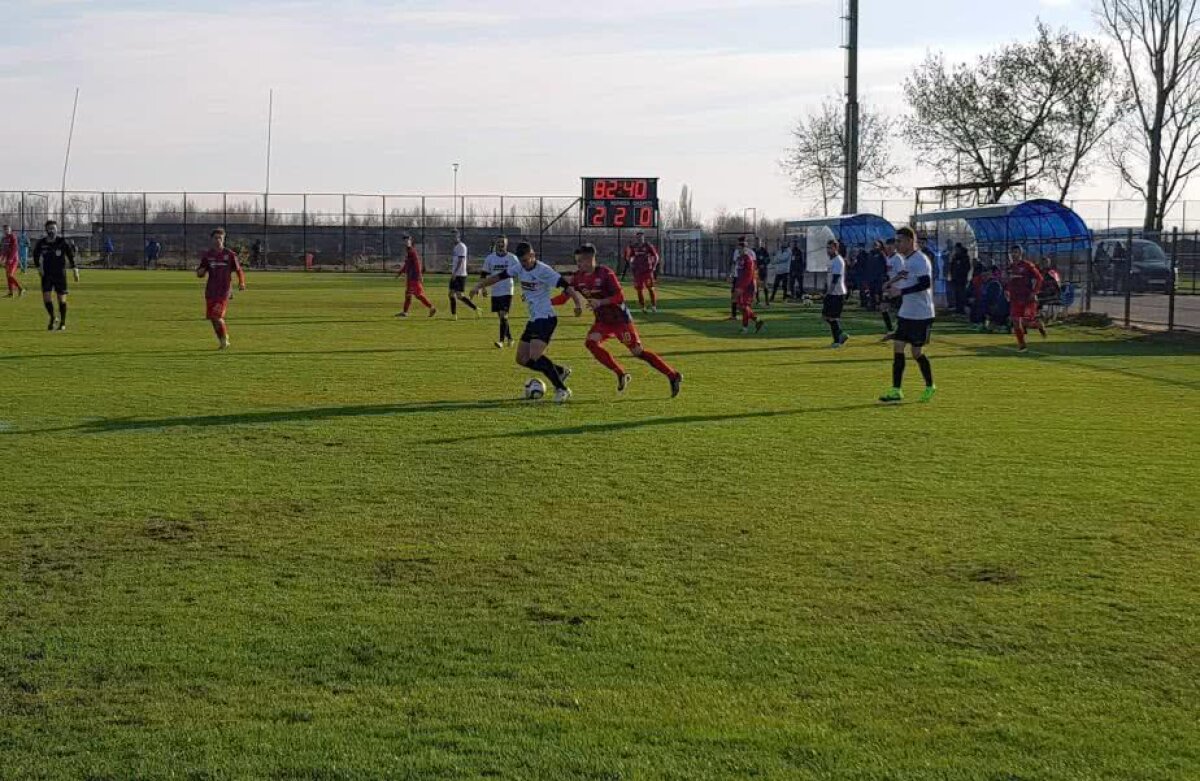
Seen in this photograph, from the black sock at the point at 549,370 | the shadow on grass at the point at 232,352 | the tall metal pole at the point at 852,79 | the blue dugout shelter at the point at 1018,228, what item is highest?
the tall metal pole at the point at 852,79

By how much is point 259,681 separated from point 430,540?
9.27 feet

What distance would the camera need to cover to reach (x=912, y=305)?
16109 millimetres

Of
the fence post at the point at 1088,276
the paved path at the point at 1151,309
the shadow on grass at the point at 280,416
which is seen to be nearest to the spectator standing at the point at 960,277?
the fence post at the point at 1088,276

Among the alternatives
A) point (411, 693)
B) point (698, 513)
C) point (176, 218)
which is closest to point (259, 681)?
point (411, 693)

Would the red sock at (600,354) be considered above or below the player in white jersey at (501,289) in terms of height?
below

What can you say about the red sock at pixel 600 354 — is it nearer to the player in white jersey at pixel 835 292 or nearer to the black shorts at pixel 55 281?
the player in white jersey at pixel 835 292

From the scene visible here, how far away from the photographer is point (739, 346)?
25453 millimetres

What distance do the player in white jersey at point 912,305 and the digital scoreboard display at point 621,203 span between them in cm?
4114

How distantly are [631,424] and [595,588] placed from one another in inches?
259

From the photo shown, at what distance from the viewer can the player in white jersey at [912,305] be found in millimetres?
15961

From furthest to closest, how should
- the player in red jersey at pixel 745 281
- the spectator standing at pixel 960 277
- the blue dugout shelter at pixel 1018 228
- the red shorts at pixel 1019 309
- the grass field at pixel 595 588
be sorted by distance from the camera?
the blue dugout shelter at pixel 1018 228
the spectator standing at pixel 960 277
the player in red jersey at pixel 745 281
the red shorts at pixel 1019 309
the grass field at pixel 595 588

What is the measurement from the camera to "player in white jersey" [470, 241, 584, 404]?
15.9m

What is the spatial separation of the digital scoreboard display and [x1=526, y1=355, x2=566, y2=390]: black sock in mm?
41263

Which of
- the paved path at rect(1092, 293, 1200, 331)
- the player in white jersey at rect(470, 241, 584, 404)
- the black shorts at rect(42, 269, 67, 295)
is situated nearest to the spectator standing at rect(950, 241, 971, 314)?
the paved path at rect(1092, 293, 1200, 331)
